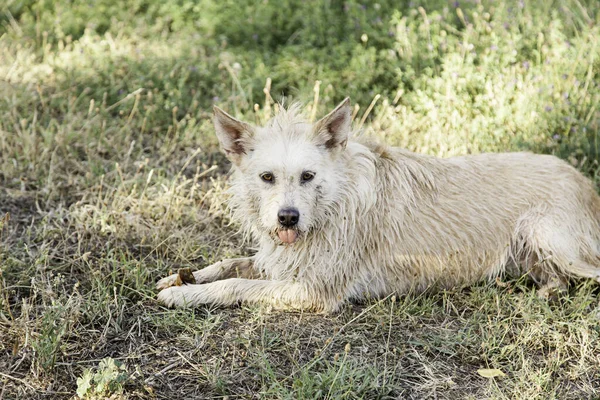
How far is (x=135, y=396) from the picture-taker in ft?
12.2

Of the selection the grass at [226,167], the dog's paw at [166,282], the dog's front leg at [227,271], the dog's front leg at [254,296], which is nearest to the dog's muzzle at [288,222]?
the dog's front leg at [254,296]

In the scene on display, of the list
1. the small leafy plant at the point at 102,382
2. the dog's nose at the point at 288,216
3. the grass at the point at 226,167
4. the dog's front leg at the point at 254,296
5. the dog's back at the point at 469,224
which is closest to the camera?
the small leafy plant at the point at 102,382

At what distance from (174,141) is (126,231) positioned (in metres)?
1.38

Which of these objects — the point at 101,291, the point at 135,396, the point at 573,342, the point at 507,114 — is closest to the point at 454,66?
the point at 507,114

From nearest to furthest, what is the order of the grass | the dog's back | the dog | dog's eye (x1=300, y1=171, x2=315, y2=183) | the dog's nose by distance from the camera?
the grass, the dog's nose, dog's eye (x1=300, y1=171, x2=315, y2=183), the dog, the dog's back

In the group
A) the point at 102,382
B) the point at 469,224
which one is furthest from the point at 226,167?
the point at 102,382

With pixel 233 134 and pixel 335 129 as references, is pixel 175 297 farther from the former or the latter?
pixel 335 129

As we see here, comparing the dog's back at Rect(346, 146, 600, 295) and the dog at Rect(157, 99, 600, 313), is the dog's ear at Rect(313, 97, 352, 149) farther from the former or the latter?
the dog's back at Rect(346, 146, 600, 295)

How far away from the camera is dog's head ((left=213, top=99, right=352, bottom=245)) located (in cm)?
424

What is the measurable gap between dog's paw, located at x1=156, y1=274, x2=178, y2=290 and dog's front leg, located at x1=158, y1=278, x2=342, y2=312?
14 centimetres

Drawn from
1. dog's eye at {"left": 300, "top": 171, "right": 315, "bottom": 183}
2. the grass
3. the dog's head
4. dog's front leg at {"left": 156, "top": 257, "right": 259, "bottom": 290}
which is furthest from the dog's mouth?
dog's front leg at {"left": 156, "top": 257, "right": 259, "bottom": 290}

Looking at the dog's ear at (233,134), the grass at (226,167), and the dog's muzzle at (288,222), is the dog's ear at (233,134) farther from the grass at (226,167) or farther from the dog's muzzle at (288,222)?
the grass at (226,167)

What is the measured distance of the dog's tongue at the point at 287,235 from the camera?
427cm

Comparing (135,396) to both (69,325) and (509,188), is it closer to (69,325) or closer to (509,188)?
(69,325)
